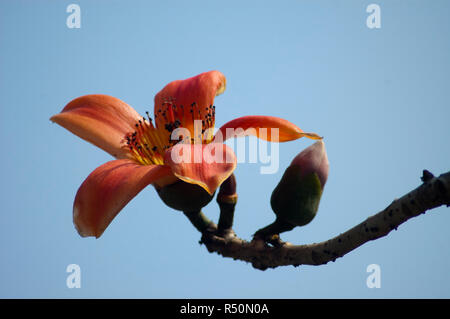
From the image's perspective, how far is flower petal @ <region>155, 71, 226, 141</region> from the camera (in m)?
1.25

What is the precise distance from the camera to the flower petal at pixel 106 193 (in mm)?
891

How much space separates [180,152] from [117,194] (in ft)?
0.46

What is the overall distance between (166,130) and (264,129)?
14.7 inches

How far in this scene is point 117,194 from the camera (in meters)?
0.89

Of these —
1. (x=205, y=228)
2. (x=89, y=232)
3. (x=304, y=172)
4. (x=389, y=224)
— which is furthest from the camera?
(x=205, y=228)

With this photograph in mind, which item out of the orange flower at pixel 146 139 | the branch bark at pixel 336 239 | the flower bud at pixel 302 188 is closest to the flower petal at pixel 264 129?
the orange flower at pixel 146 139

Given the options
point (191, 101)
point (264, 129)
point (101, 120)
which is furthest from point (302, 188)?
point (101, 120)

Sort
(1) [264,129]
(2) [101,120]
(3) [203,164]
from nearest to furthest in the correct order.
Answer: (3) [203,164]
(1) [264,129]
(2) [101,120]

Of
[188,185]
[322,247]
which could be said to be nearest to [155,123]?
[188,185]

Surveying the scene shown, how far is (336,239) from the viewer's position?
0.89 m

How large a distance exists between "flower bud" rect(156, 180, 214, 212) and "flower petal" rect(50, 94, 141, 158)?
159mm

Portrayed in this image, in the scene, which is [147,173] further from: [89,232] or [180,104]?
[180,104]

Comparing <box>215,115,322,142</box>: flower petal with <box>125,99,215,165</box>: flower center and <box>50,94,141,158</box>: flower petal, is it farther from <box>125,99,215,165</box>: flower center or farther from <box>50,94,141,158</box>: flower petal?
<box>50,94,141,158</box>: flower petal

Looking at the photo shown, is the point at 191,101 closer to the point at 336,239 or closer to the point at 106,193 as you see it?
the point at 106,193
